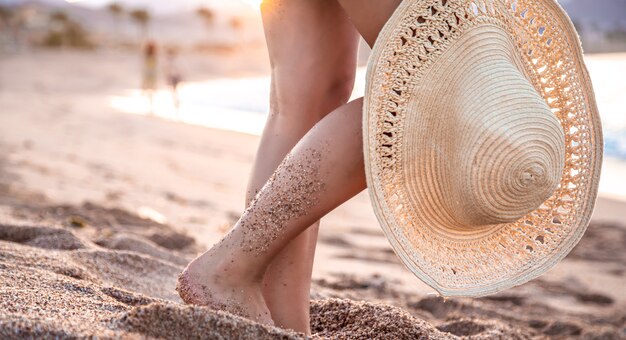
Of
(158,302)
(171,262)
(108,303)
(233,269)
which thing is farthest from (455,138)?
(171,262)

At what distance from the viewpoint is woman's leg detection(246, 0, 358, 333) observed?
1588 millimetres

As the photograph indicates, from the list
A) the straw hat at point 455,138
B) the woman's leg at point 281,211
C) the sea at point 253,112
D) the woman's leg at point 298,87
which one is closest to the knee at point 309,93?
the woman's leg at point 298,87

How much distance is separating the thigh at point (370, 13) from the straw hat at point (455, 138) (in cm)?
6

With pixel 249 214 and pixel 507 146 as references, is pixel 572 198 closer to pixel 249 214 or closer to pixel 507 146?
pixel 507 146

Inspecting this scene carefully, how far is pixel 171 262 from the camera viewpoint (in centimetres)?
247

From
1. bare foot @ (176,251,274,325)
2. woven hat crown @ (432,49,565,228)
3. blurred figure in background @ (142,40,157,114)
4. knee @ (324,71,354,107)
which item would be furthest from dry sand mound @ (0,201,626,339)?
blurred figure in background @ (142,40,157,114)

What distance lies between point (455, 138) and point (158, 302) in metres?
0.64

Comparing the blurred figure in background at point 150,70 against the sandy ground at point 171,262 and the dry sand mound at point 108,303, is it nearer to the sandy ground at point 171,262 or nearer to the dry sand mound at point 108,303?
the sandy ground at point 171,262

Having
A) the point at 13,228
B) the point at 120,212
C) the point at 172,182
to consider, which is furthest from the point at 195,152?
the point at 13,228

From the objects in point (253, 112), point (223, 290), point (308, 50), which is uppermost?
point (253, 112)

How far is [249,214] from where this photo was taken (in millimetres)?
1455

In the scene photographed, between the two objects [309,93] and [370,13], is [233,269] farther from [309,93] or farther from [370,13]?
[370,13]

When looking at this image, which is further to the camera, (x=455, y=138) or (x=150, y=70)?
(x=150, y=70)

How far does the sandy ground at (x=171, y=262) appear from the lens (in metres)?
1.36
